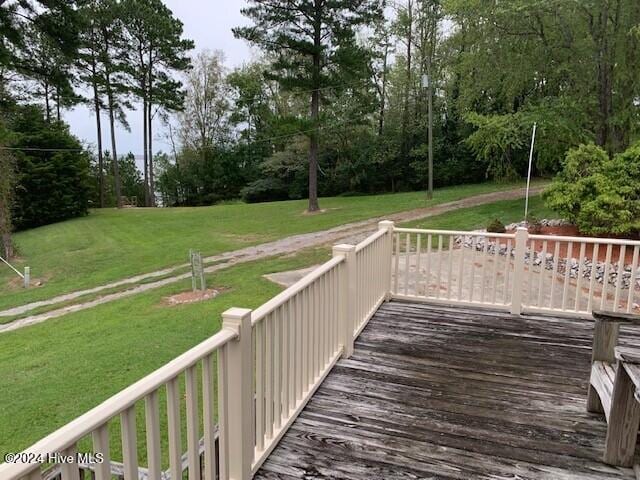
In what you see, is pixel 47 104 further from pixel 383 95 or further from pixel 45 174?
pixel 383 95

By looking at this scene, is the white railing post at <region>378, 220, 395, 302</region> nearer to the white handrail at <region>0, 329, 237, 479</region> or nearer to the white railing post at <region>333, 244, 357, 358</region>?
the white railing post at <region>333, 244, 357, 358</region>

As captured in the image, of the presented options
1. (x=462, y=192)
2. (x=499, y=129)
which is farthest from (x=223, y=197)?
(x=499, y=129)

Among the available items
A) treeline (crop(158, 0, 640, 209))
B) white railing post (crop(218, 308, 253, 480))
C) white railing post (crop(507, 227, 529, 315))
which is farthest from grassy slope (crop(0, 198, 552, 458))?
treeline (crop(158, 0, 640, 209))

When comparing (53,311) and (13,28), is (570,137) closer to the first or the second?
(53,311)

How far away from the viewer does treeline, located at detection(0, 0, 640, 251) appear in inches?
396

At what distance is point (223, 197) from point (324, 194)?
685 cm

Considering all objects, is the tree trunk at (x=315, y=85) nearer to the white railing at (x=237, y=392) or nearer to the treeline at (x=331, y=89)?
the treeline at (x=331, y=89)

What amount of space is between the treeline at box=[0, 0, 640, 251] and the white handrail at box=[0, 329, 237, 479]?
32.4ft

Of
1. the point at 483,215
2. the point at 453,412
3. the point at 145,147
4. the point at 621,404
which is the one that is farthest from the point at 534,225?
the point at 145,147

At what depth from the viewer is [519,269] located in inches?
157

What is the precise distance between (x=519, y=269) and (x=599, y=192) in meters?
4.56

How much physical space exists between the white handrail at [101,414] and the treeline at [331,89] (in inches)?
389

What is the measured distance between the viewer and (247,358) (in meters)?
1.81

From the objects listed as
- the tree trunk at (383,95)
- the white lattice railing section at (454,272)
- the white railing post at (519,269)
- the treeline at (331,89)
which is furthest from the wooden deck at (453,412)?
the tree trunk at (383,95)
